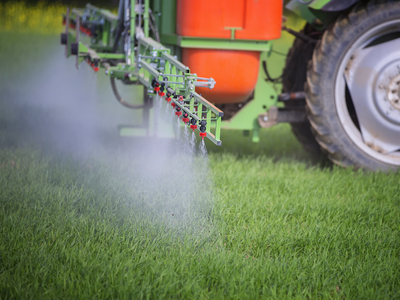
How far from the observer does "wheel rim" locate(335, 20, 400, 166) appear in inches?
149

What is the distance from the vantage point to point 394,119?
12.6 feet

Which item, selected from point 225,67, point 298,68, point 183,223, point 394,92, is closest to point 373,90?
point 394,92

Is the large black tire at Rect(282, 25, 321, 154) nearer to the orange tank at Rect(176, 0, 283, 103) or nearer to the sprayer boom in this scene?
the orange tank at Rect(176, 0, 283, 103)

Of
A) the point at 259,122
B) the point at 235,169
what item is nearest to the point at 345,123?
the point at 259,122

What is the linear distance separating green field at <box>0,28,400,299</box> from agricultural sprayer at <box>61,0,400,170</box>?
0.36 meters

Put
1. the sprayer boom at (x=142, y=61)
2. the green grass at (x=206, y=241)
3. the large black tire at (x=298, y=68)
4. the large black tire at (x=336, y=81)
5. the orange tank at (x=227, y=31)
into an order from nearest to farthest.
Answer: the green grass at (x=206, y=241)
the sprayer boom at (x=142, y=61)
the orange tank at (x=227, y=31)
the large black tire at (x=336, y=81)
the large black tire at (x=298, y=68)

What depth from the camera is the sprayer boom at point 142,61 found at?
2.55 m

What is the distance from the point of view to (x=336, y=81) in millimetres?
3795

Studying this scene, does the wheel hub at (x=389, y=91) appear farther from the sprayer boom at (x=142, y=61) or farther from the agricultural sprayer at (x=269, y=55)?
the sprayer boom at (x=142, y=61)

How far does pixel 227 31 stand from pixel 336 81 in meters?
1.00

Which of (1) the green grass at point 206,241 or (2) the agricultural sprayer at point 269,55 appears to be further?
(2) the agricultural sprayer at point 269,55

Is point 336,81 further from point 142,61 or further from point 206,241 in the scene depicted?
point 206,241

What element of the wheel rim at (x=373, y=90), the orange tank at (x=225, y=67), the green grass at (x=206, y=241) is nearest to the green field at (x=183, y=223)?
the green grass at (x=206, y=241)

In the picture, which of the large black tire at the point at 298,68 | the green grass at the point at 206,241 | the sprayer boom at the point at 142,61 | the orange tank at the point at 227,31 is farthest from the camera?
the large black tire at the point at 298,68
